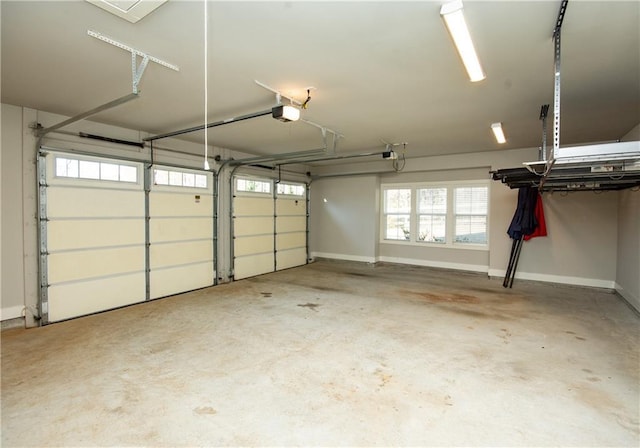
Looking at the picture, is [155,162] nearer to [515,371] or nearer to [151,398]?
[151,398]

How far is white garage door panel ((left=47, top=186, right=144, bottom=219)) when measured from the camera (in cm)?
413

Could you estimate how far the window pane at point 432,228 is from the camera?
7.48 m

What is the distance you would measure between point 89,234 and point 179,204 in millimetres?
1436

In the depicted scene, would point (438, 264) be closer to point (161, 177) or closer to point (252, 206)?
point (252, 206)

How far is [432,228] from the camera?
762 cm

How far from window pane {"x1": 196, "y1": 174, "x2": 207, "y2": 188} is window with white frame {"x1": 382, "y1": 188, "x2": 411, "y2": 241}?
14.7ft

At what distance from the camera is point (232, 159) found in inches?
252

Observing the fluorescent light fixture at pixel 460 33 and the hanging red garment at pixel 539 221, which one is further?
the hanging red garment at pixel 539 221

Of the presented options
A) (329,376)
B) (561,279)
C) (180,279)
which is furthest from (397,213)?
(329,376)

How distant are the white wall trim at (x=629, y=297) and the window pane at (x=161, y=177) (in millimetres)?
7285

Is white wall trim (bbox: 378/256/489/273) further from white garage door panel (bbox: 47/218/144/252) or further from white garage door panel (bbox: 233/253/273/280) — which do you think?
white garage door panel (bbox: 47/218/144/252)

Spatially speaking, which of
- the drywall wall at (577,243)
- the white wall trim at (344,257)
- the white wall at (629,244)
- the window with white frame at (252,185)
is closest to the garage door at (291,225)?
the window with white frame at (252,185)

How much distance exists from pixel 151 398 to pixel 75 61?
283 cm

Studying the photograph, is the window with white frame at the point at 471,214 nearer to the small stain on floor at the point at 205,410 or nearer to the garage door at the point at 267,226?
the garage door at the point at 267,226
